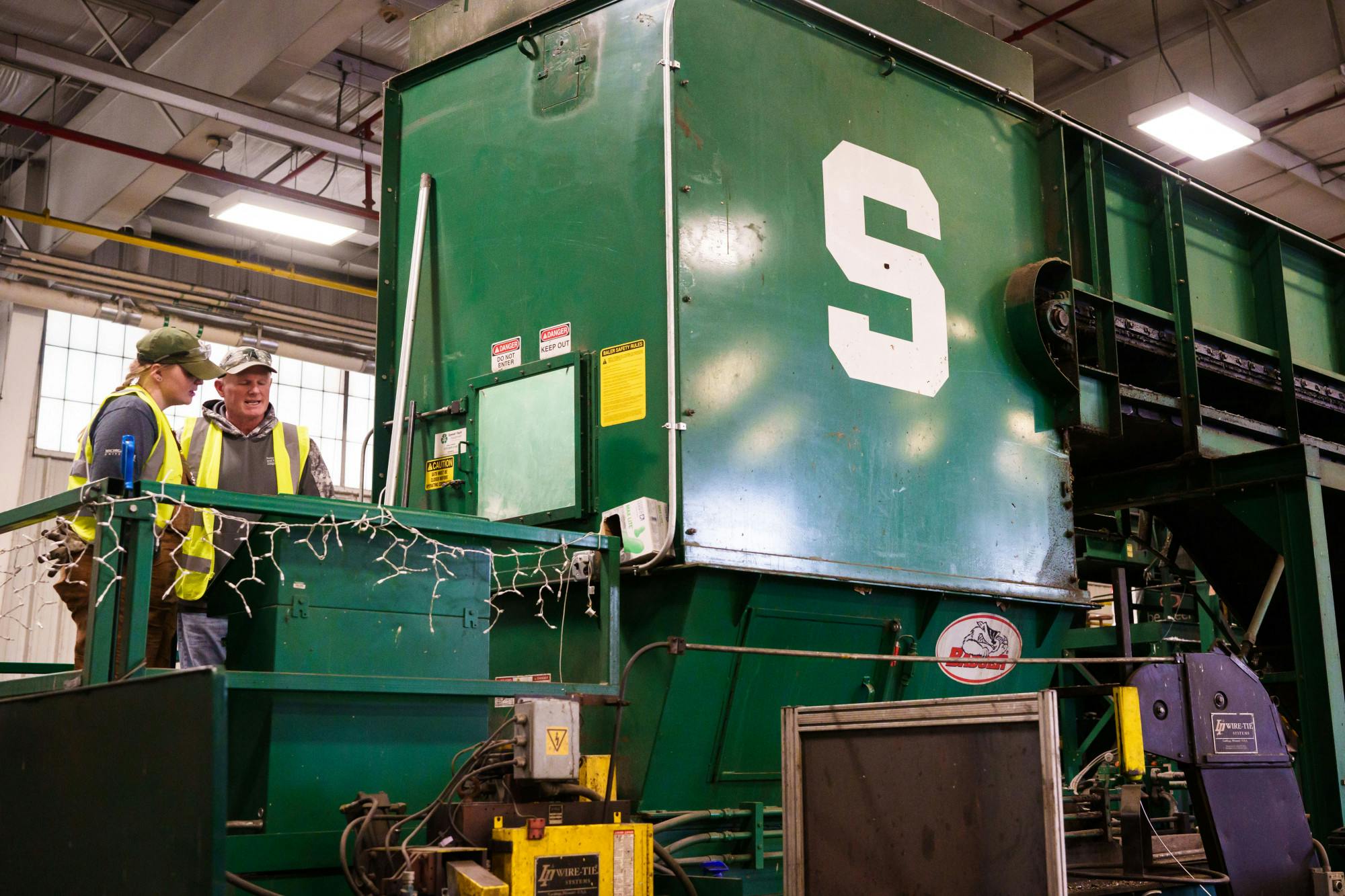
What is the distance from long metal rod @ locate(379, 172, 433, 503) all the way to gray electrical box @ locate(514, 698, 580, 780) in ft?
5.98

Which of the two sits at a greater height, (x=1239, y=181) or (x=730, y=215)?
(x=1239, y=181)

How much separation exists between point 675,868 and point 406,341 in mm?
A: 2494

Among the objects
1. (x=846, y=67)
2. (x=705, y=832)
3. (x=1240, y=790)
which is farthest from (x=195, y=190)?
(x=1240, y=790)

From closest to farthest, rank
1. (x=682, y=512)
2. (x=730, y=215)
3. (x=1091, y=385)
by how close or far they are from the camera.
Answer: (x=682, y=512) < (x=730, y=215) < (x=1091, y=385)

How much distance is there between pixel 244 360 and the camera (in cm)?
466

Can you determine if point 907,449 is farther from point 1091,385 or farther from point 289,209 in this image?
point 289,209

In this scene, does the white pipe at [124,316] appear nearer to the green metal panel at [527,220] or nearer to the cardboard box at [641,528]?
the green metal panel at [527,220]

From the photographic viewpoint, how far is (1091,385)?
5.88m

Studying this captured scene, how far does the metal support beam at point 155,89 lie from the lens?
889 cm

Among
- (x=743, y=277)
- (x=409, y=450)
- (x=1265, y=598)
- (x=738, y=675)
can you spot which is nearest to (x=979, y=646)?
(x=738, y=675)

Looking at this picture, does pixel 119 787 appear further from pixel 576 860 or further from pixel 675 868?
pixel 675 868

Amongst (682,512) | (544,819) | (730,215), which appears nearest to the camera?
(544,819)

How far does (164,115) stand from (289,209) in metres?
1.18

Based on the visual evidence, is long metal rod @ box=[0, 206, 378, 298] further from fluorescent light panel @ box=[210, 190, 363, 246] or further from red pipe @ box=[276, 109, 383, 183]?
red pipe @ box=[276, 109, 383, 183]
